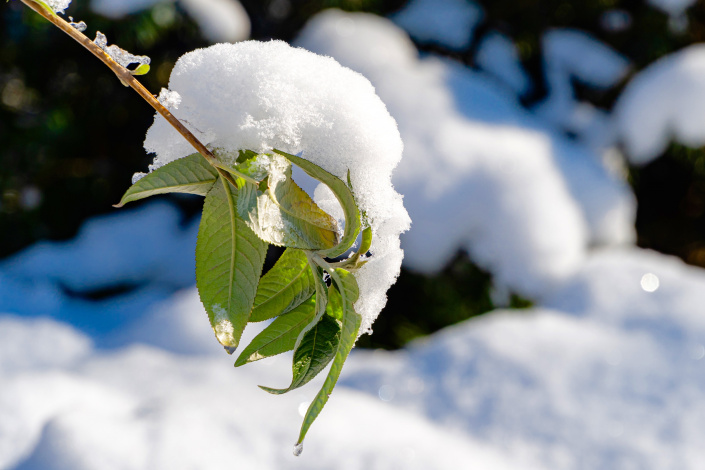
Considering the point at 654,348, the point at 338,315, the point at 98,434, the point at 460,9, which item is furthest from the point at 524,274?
the point at 338,315

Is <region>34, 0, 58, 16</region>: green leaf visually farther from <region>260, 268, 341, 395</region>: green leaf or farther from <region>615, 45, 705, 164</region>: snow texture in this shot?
<region>615, 45, 705, 164</region>: snow texture

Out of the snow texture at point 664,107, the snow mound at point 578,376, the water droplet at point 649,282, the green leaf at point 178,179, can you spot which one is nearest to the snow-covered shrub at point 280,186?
the green leaf at point 178,179

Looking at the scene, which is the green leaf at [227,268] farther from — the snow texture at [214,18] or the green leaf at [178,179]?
the snow texture at [214,18]

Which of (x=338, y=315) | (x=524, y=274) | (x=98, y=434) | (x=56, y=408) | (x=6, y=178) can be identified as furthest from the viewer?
(x=6, y=178)

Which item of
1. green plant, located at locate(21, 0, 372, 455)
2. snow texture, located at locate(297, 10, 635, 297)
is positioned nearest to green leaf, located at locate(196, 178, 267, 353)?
green plant, located at locate(21, 0, 372, 455)

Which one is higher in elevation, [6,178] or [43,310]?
[6,178]

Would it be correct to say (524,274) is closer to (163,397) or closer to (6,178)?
(163,397)

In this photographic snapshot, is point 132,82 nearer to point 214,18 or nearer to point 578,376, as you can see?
point 578,376
